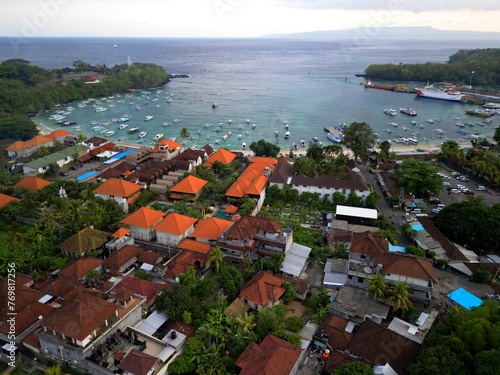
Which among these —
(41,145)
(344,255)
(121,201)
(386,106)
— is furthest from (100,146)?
(386,106)

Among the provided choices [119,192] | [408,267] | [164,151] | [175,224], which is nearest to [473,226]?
[408,267]

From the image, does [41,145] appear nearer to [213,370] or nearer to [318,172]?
[318,172]

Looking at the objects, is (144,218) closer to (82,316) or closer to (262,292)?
(82,316)

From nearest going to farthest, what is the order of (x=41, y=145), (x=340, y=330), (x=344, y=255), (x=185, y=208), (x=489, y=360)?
1. (x=489, y=360)
2. (x=340, y=330)
3. (x=344, y=255)
4. (x=185, y=208)
5. (x=41, y=145)

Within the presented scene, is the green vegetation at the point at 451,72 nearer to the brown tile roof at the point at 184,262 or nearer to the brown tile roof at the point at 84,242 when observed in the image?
the brown tile roof at the point at 184,262

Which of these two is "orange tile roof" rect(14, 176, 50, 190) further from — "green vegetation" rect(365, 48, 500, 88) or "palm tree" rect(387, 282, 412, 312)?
"green vegetation" rect(365, 48, 500, 88)

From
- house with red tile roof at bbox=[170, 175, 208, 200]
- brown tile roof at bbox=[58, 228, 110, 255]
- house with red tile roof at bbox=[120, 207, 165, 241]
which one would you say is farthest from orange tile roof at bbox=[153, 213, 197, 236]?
house with red tile roof at bbox=[170, 175, 208, 200]
